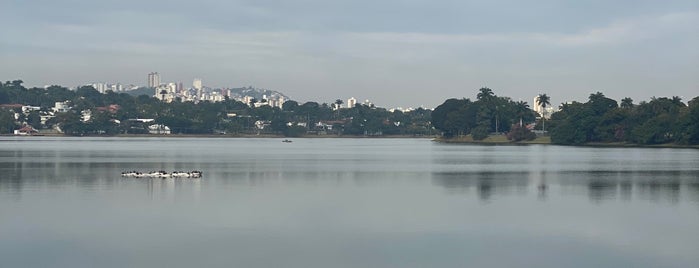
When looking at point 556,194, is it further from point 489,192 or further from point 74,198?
point 74,198

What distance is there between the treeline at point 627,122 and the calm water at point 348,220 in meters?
61.8

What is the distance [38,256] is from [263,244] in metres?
6.34

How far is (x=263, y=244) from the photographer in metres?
28.2

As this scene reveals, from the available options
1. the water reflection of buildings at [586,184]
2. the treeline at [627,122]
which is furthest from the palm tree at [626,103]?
the water reflection of buildings at [586,184]

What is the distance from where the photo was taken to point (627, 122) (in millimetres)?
133750

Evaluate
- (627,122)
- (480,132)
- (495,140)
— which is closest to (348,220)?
(627,122)

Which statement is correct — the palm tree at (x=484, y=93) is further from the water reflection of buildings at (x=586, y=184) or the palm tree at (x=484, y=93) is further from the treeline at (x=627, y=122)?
the water reflection of buildings at (x=586, y=184)

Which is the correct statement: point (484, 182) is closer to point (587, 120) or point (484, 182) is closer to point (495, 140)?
point (587, 120)

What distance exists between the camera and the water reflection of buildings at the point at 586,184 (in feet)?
153

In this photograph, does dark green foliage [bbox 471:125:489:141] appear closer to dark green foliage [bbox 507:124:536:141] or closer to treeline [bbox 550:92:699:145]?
dark green foliage [bbox 507:124:536:141]

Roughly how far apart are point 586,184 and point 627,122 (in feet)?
276

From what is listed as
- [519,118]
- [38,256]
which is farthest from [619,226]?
[519,118]

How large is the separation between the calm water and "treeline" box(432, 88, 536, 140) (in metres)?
106

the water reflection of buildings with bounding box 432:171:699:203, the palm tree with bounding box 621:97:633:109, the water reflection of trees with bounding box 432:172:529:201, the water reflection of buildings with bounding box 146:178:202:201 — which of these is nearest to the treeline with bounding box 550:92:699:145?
the palm tree with bounding box 621:97:633:109
